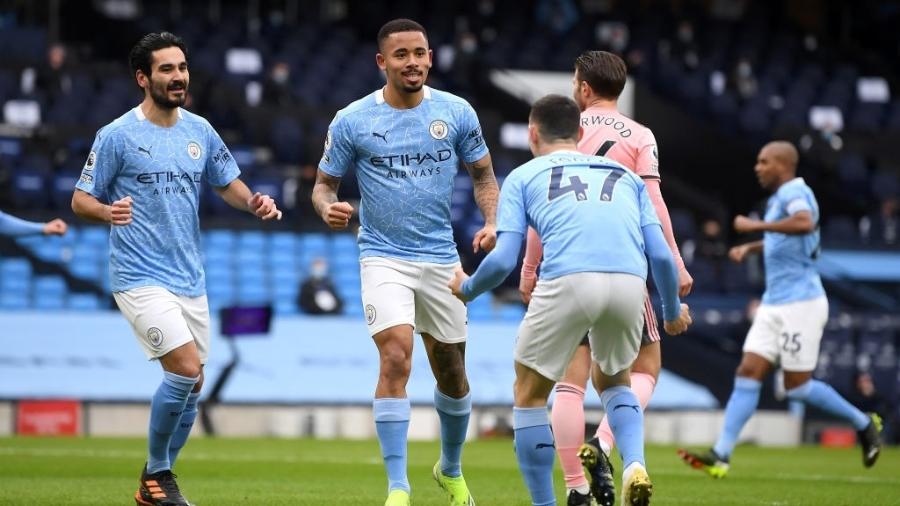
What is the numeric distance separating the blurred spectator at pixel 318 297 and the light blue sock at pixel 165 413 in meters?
12.2

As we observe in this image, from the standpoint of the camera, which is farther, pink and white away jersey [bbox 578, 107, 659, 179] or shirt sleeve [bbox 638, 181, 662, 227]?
pink and white away jersey [bbox 578, 107, 659, 179]

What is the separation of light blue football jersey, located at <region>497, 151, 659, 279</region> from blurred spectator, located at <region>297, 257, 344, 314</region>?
13.8 metres

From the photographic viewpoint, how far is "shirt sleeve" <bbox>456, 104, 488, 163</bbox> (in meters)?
9.03

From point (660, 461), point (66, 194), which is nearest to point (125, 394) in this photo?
point (66, 194)

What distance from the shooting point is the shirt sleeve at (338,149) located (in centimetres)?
884

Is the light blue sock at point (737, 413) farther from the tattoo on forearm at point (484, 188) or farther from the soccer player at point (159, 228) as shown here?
the soccer player at point (159, 228)

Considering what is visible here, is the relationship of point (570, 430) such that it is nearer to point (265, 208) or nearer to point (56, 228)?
point (265, 208)

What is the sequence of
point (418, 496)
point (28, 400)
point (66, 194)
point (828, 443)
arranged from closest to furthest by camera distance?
point (418, 496), point (28, 400), point (828, 443), point (66, 194)

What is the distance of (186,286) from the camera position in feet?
29.8

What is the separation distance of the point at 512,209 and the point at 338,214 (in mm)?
1330

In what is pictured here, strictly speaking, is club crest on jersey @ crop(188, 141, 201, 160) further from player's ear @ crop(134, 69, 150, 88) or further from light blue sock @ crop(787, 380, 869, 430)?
light blue sock @ crop(787, 380, 869, 430)

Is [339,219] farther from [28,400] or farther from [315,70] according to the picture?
[315,70]

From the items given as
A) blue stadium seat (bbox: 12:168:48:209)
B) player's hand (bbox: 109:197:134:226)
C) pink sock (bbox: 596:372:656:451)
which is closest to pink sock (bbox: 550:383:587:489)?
pink sock (bbox: 596:372:656:451)

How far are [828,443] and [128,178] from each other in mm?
13671
